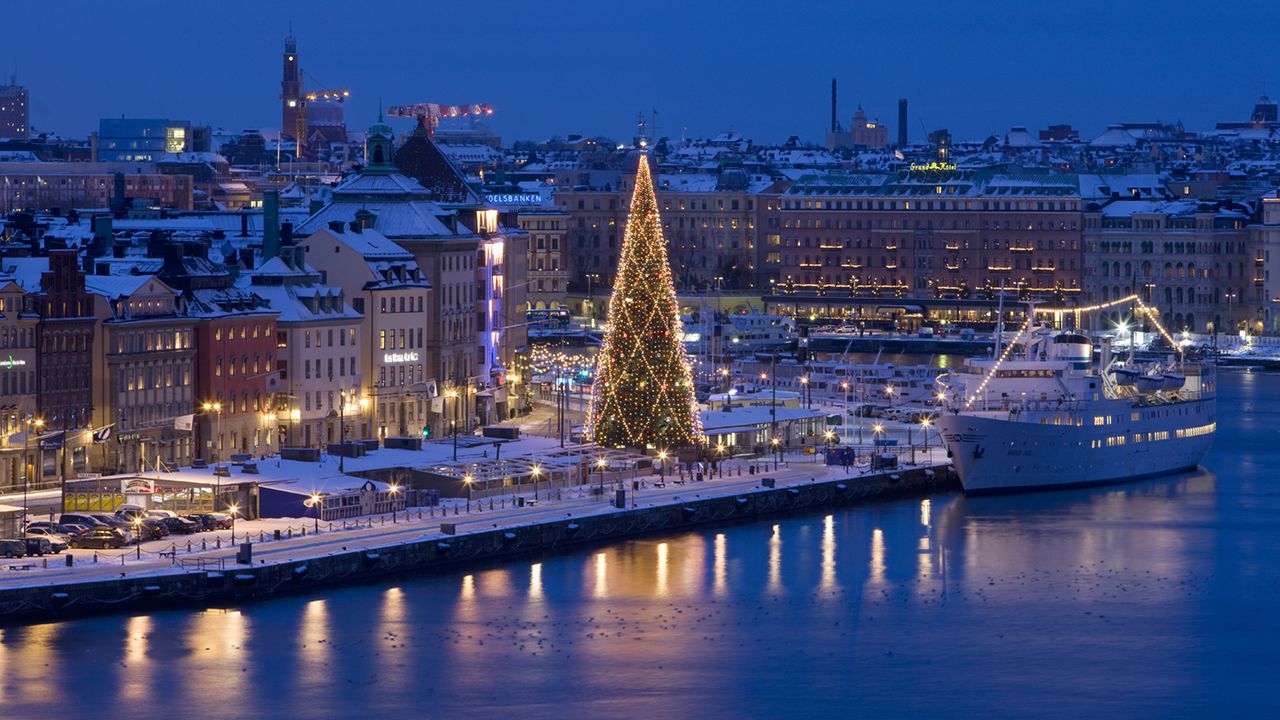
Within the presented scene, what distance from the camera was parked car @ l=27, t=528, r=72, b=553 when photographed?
4778 centimetres

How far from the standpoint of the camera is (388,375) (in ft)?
215

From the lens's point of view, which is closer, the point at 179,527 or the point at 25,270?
the point at 179,527

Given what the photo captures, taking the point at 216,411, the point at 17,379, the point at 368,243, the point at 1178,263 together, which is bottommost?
the point at 216,411

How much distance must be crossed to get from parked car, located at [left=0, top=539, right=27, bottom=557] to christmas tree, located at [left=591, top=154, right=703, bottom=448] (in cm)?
1454

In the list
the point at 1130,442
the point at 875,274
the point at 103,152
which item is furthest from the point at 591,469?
the point at 103,152

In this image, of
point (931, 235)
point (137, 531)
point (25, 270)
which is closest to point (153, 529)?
point (137, 531)

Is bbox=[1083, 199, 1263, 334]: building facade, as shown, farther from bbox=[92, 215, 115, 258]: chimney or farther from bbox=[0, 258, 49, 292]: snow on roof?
bbox=[0, 258, 49, 292]: snow on roof

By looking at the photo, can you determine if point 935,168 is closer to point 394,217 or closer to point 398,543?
point 394,217

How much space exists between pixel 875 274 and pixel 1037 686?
289 feet

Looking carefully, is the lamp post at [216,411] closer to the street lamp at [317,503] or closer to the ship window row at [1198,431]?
the street lamp at [317,503]

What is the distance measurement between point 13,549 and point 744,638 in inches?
440

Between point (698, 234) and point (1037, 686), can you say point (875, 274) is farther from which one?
point (1037, 686)

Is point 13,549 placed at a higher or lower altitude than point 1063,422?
lower

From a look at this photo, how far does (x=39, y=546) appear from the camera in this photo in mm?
47500
